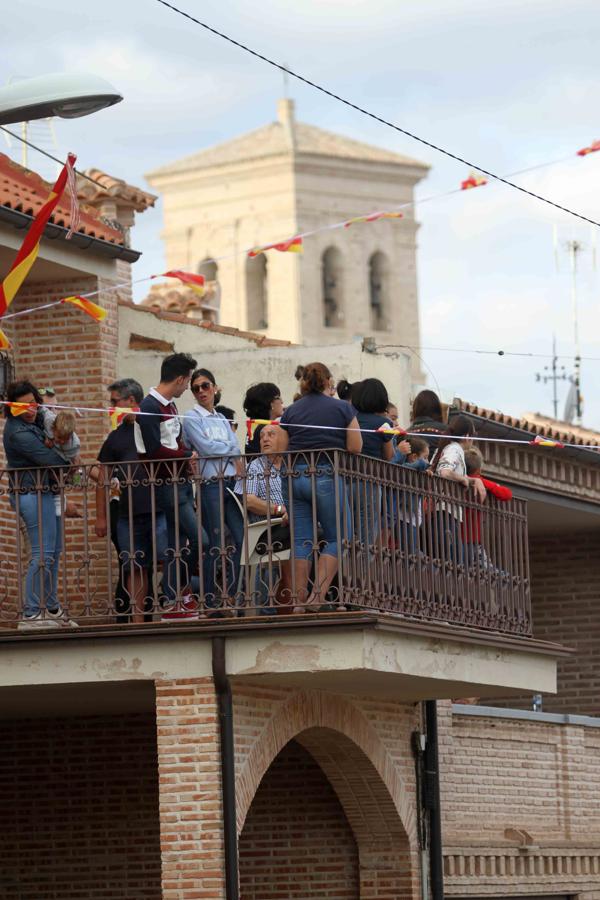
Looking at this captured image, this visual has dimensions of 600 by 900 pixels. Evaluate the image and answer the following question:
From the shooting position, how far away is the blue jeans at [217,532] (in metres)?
15.9

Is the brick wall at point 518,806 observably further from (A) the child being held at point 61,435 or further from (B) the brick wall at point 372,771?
(A) the child being held at point 61,435

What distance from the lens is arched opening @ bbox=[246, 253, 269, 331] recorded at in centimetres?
9738

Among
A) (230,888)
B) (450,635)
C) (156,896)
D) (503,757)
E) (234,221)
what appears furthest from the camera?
(234,221)

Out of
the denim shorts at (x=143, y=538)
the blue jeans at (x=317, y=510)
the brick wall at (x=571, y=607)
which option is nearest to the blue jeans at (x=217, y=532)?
the denim shorts at (x=143, y=538)

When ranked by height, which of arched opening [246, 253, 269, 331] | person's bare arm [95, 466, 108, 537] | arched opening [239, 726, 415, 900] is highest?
arched opening [246, 253, 269, 331]

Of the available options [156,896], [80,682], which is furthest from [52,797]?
[80,682]

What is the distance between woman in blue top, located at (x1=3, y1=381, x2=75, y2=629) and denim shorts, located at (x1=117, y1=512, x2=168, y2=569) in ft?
1.66

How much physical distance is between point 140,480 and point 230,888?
281 cm

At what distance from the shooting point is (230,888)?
15.7 m

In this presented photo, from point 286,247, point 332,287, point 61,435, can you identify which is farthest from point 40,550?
point 332,287

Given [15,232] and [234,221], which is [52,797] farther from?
[234,221]

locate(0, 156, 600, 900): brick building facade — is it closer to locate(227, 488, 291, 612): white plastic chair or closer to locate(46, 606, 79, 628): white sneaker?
locate(46, 606, 79, 628): white sneaker

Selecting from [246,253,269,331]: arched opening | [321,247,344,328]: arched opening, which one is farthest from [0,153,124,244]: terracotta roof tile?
[321,247,344,328]: arched opening

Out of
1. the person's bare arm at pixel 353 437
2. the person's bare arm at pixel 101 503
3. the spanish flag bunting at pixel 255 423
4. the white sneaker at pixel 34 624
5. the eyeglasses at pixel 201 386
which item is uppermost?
the eyeglasses at pixel 201 386
